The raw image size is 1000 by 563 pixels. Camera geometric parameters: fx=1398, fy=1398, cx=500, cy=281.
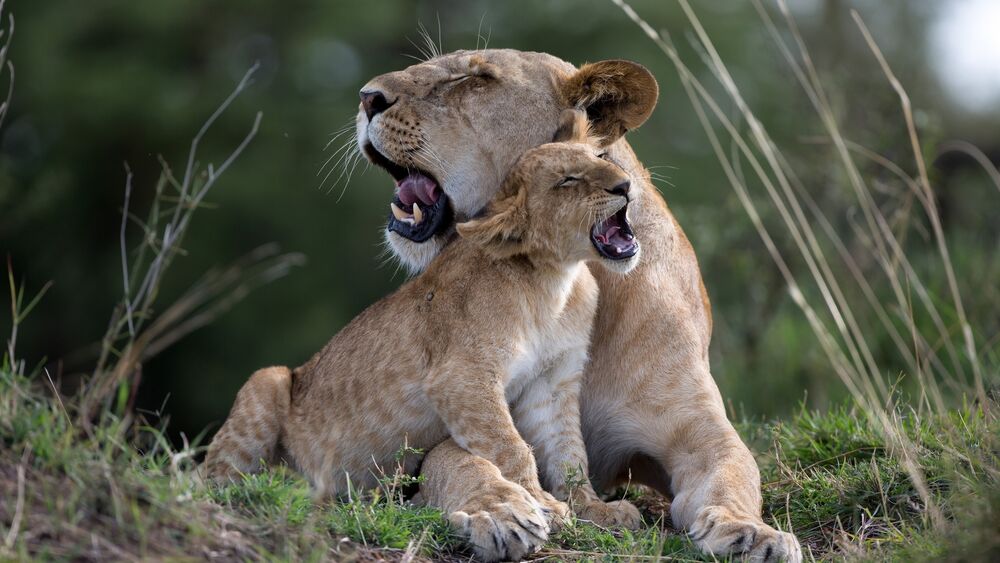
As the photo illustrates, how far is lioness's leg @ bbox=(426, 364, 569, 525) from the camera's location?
13.0ft

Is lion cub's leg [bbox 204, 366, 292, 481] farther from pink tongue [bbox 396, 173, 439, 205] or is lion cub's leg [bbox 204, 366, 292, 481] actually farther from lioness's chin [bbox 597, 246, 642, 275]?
lioness's chin [bbox 597, 246, 642, 275]

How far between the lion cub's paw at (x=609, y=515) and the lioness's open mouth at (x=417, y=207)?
1.06 m

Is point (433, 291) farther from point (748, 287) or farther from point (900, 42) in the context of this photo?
point (900, 42)

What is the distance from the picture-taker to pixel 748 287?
9188mm

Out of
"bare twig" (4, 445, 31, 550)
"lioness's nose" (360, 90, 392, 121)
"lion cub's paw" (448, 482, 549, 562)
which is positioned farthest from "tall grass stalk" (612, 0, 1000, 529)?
"bare twig" (4, 445, 31, 550)

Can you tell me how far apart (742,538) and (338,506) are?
109cm

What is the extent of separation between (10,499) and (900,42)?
1965 centimetres

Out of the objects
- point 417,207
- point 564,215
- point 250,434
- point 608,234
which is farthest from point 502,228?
point 250,434

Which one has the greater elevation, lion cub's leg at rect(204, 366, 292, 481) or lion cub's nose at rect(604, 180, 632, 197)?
lion cub's nose at rect(604, 180, 632, 197)

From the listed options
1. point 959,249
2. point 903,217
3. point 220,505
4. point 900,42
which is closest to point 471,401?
point 220,505

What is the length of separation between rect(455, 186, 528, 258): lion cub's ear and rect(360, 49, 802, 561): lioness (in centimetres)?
28

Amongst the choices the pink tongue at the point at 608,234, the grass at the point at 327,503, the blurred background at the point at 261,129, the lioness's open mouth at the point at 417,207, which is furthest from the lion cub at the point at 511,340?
the blurred background at the point at 261,129

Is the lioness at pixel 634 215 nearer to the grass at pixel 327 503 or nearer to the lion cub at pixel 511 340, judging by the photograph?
the lion cub at pixel 511 340

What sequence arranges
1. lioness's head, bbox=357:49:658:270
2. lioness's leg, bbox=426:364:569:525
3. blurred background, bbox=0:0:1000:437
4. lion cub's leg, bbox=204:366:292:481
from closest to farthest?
lioness's leg, bbox=426:364:569:525 → lioness's head, bbox=357:49:658:270 → lion cub's leg, bbox=204:366:292:481 → blurred background, bbox=0:0:1000:437
